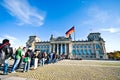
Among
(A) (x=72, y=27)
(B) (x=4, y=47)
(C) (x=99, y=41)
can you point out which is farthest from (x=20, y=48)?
(C) (x=99, y=41)

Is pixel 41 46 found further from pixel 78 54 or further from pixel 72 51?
pixel 78 54

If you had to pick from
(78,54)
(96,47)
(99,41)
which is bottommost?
(78,54)

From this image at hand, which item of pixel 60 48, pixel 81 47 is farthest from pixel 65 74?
pixel 60 48

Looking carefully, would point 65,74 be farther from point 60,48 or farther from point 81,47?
point 60,48

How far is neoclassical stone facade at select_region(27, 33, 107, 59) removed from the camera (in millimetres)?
80125

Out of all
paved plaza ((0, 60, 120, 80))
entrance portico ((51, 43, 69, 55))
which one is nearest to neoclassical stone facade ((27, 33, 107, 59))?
entrance portico ((51, 43, 69, 55))

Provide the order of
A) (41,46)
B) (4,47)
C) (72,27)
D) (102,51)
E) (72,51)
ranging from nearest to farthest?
(4,47)
(72,27)
(102,51)
(72,51)
(41,46)

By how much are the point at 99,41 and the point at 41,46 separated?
53974mm

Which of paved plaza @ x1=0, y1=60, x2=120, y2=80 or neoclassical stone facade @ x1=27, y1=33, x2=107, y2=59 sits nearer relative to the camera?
paved plaza @ x1=0, y1=60, x2=120, y2=80

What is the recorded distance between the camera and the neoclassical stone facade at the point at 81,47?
8012cm

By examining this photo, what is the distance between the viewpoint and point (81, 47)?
8475cm

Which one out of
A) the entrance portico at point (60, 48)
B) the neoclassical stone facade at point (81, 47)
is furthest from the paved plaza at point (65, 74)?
the entrance portico at point (60, 48)

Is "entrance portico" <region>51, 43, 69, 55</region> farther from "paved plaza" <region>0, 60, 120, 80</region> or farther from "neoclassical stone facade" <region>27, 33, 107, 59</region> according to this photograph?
"paved plaza" <region>0, 60, 120, 80</region>

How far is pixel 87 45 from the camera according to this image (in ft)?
276
